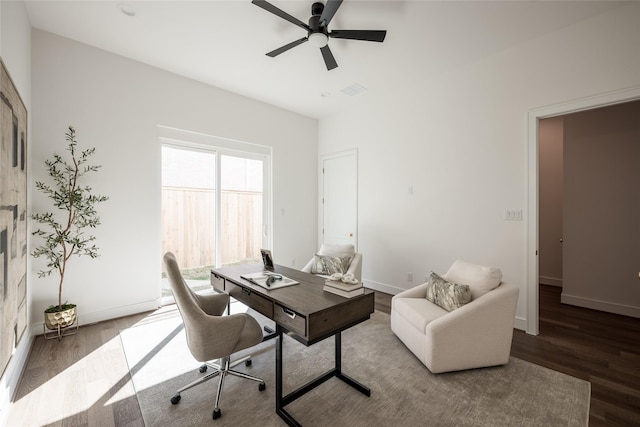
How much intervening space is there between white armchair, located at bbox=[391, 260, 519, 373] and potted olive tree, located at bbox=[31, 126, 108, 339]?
3.49 meters

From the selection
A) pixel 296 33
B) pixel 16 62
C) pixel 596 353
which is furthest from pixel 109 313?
pixel 596 353

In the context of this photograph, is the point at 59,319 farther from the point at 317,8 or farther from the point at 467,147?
the point at 467,147

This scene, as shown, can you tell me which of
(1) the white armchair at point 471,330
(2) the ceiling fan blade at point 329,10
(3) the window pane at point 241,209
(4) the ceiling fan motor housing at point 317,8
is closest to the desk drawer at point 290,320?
(1) the white armchair at point 471,330

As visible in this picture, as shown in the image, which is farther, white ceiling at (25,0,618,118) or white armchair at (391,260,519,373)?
white ceiling at (25,0,618,118)

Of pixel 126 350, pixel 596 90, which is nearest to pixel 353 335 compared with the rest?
pixel 126 350

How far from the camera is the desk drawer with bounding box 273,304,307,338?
5.20 feet

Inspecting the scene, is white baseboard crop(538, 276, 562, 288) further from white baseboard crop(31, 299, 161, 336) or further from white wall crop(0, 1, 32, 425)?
white wall crop(0, 1, 32, 425)

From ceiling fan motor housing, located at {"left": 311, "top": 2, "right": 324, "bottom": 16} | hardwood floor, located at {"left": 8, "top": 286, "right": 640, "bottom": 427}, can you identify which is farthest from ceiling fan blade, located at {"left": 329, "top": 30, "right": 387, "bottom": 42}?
hardwood floor, located at {"left": 8, "top": 286, "right": 640, "bottom": 427}

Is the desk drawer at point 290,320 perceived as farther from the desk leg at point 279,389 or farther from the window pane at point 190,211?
the window pane at point 190,211

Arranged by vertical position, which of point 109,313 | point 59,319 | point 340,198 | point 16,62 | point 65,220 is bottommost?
point 109,313

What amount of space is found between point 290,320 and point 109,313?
2.88 metres

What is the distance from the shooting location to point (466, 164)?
3.53 m

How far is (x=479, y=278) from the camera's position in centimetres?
253

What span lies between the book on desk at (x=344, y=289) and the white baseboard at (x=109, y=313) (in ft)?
9.25
